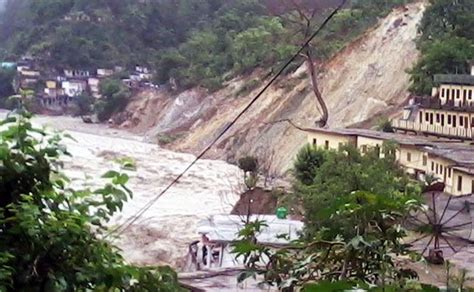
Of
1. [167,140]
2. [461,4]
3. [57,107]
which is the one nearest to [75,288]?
[461,4]

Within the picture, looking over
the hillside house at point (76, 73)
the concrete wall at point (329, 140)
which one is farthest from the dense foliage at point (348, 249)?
the hillside house at point (76, 73)

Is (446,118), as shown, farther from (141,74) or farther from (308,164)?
(141,74)

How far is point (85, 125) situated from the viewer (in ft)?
114

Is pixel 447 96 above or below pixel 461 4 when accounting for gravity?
below

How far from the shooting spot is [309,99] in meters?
26.0

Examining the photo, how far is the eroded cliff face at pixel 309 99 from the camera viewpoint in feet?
78.2

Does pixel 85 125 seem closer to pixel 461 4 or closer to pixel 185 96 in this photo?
pixel 185 96

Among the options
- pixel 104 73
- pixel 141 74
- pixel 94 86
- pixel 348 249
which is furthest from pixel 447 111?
pixel 94 86

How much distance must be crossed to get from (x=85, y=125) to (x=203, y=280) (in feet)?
103

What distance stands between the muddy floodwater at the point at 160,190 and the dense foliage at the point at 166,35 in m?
4.97

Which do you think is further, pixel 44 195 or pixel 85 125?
pixel 85 125

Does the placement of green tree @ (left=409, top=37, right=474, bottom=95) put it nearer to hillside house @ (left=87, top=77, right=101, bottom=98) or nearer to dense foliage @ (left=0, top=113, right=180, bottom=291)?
dense foliage @ (left=0, top=113, right=180, bottom=291)

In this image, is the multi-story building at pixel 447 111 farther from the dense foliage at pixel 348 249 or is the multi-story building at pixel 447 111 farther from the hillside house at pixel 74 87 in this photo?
the hillside house at pixel 74 87

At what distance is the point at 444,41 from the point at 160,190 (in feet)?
26.9
